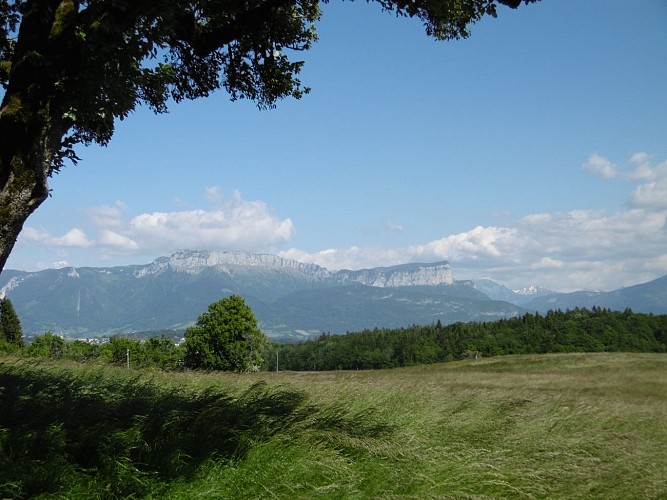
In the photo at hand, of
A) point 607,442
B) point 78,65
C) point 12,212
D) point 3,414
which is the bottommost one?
point 607,442

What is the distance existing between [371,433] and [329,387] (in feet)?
14.6

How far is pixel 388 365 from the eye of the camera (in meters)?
199

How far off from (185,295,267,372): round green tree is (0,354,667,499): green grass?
235 ft

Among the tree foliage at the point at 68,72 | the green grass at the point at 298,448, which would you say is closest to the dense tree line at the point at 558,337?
A: the green grass at the point at 298,448

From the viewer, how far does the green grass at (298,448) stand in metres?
5.76

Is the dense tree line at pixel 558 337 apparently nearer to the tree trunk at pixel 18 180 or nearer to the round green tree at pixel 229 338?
the round green tree at pixel 229 338

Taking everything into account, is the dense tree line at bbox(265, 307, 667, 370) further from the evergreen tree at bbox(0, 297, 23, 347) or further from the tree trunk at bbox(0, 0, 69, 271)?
the tree trunk at bbox(0, 0, 69, 271)

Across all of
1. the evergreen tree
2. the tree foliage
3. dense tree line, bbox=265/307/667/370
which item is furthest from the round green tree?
dense tree line, bbox=265/307/667/370

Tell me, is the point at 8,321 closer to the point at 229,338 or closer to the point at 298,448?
the point at 229,338

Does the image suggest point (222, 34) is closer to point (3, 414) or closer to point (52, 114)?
point (52, 114)

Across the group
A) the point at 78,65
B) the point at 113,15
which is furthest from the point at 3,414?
the point at 113,15

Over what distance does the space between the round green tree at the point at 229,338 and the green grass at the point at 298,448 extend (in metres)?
71.8

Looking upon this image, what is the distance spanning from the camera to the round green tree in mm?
81438

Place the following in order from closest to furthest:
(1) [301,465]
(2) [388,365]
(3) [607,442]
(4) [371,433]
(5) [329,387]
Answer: (1) [301,465] → (4) [371,433] → (3) [607,442] → (5) [329,387] → (2) [388,365]
